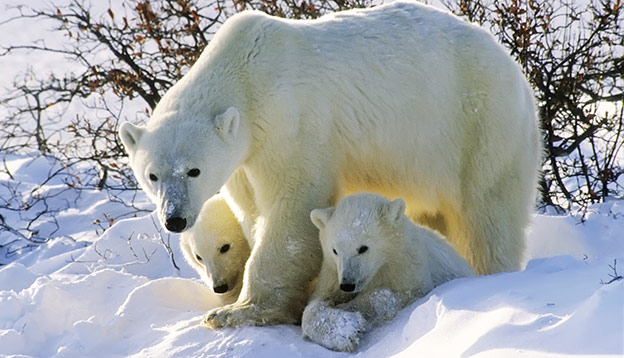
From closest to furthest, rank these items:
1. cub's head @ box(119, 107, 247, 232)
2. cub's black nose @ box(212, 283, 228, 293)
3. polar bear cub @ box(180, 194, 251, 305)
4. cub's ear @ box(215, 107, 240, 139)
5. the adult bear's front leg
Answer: cub's head @ box(119, 107, 247, 232), cub's ear @ box(215, 107, 240, 139), the adult bear's front leg, cub's black nose @ box(212, 283, 228, 293), polar bear cub @ box(180, 194, 251, 305)

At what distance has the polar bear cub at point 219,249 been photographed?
508cm

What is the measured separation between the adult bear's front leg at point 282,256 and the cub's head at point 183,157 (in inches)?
15.8

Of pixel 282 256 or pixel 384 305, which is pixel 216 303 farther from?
pixel 384 305

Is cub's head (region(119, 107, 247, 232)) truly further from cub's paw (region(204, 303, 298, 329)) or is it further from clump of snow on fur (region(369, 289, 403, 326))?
clump of snow on fur (region(369, 289, 403, 326))

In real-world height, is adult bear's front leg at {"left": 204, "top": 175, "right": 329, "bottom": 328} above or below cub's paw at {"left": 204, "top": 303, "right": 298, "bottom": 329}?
above

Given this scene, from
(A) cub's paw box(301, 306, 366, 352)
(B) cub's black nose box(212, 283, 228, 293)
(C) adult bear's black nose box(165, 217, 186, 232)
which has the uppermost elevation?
(C) adult bear's black nose box(165, 217, 186, 232)

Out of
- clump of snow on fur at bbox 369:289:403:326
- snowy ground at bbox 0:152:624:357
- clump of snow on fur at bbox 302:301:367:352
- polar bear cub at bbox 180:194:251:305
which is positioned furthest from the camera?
polar bear cub at bbox 180:194:251:305

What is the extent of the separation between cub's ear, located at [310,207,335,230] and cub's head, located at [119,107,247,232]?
1.67 ft

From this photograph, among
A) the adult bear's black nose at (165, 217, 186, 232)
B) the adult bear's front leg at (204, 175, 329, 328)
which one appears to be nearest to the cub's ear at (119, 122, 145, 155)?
the adult bear's black nose at (165, 217, 186, 232)

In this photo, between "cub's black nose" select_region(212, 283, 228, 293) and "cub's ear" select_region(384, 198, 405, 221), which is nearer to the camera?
"cub's ear" select_region(384, 198, 405, 221)

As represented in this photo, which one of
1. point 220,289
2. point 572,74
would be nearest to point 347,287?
point 220,289

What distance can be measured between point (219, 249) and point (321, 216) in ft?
3.49

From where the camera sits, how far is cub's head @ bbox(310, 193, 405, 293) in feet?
13.4

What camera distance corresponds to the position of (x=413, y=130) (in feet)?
16.3
